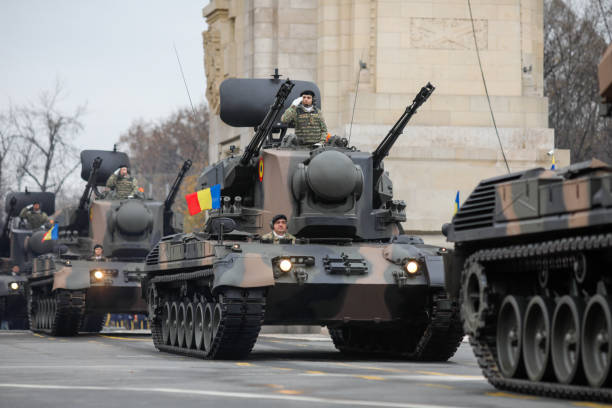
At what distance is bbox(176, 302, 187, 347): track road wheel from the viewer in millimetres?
21141

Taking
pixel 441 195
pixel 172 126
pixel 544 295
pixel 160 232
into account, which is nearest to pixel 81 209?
pixel 160 232

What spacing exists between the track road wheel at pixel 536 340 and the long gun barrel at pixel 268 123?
7.35 meters

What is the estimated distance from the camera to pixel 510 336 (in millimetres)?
13305

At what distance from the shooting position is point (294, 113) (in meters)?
20.2

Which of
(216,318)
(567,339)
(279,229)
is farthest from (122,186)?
(567,339)

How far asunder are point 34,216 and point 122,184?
844 cm

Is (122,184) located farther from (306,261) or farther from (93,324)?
(306,261)

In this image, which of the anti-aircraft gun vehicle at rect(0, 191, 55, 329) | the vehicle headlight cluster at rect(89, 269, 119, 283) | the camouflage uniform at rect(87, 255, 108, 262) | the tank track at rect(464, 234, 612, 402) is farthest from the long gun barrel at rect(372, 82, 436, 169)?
the anti-aircraft gun vehicle at rect(0, 191, 55, 329)

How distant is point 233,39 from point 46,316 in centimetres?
1122

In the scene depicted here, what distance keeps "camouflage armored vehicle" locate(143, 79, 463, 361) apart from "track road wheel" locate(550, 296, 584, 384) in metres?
6.10

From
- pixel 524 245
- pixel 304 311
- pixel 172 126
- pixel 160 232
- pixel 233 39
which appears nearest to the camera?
pixel 524 245

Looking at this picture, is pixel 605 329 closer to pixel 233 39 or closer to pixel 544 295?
pixel 544 295

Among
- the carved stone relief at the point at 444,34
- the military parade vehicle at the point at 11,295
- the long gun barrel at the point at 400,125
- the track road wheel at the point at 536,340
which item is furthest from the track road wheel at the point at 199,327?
the military parade vehicle at the point at 11,295

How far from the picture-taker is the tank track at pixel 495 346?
1131 centimetres
